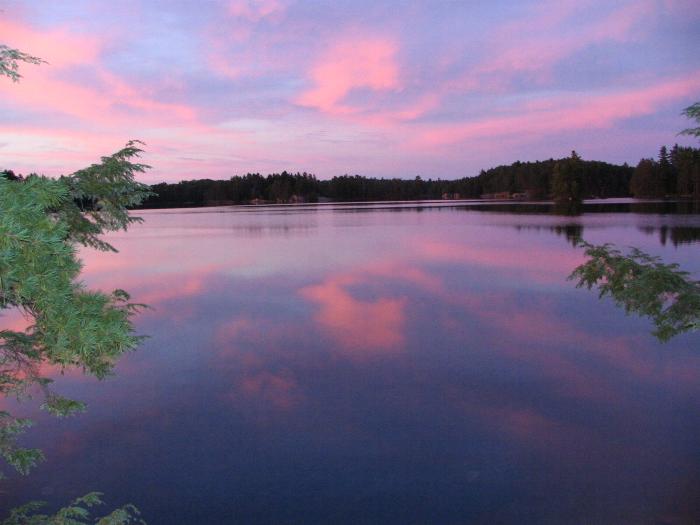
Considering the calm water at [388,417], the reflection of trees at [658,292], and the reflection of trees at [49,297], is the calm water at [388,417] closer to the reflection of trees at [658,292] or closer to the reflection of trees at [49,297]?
the reflection of trees at [658,292]

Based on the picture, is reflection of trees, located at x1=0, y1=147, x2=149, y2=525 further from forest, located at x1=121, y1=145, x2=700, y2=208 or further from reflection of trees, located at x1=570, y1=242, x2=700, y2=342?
forest, located at x1=121, y1=145, x2=700, y2=208

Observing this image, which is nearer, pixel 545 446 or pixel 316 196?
pixel 545 446

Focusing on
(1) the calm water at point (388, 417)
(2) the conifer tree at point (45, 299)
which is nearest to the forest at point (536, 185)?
(1) the calm water at point (388, 417)

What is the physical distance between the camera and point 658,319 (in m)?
7.51

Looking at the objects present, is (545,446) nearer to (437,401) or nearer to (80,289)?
(437,401)

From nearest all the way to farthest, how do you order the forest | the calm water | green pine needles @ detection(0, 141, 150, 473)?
green pine needles @ detection(0, 141, 150, 473) → the calm water → the forest

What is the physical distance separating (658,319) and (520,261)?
23253 millimetres

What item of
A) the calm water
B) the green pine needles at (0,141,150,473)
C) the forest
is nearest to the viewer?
the green pine needles at (0,141,150,473)

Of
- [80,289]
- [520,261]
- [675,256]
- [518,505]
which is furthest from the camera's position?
[520,261]

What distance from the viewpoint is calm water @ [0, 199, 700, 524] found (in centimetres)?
715

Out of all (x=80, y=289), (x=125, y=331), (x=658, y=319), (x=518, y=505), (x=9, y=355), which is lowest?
(x=518, y=505)

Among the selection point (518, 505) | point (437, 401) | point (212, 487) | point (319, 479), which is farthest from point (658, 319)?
point (212, 487)

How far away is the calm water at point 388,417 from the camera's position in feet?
23.5

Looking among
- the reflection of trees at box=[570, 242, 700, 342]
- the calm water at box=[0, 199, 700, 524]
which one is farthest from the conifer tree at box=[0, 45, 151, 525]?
the reflection of trees at box=[570, 242, 700, 342]
